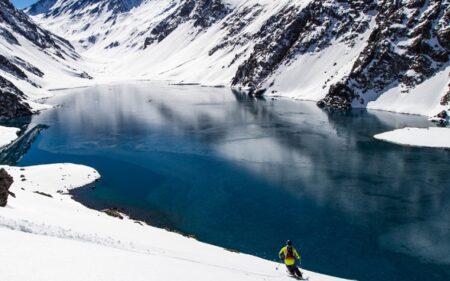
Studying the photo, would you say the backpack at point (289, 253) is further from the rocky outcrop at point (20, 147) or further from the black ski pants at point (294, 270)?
the rocky outcrop at point (20, 147)

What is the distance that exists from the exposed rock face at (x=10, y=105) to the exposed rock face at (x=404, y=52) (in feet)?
306

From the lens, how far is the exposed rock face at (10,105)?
129875mm

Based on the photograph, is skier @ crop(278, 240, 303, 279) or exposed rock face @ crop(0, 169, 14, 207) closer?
skier @ crop(278, 240, 303, 279)

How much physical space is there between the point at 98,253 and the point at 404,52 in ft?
433

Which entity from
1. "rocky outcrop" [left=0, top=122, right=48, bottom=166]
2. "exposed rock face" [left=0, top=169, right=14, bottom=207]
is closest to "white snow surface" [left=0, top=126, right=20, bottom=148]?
"rocky outcrop" [left=0, top=122, right=48, bottom=166]

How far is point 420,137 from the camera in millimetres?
84500

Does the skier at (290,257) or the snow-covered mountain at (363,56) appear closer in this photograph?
the skier at (290,257)

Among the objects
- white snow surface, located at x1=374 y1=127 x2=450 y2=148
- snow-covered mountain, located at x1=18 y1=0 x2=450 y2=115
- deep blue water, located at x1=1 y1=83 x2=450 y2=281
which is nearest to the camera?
deep blue water, located at x1=1 y1=83 x2=450 y2=281

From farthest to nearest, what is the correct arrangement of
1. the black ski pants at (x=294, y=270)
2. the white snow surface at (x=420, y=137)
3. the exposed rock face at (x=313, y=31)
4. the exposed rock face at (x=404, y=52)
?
the exposed rock face at (x=313, y=31), the exposed rock face at (x=404, y=52), the white snow surface at (x=420, y=137), the black ski pants at (x=294, y=270)

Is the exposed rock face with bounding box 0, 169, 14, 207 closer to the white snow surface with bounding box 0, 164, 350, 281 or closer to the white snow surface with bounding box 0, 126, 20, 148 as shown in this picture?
the white snow surface with bounding box 0, 164, 350, 281

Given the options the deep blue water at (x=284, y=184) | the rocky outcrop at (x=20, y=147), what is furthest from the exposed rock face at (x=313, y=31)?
the rocky outcrop at (x=20, y=147)

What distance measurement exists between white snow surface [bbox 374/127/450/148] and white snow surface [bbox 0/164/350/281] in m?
59.8

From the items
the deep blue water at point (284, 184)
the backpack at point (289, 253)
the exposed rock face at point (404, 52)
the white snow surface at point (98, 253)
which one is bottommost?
the deep blue water at point (284, 184)

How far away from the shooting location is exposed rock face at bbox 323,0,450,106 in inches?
5012
